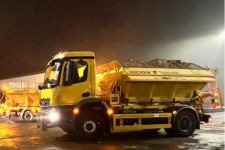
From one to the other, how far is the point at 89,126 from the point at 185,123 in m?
3.86

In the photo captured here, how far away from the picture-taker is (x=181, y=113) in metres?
9.77

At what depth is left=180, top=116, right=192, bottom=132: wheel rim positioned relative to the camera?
979 cm

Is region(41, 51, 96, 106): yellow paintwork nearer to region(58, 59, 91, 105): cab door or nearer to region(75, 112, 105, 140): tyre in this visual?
region(58, 59, 91, 105): cab door

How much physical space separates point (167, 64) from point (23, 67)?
1312 centimetres

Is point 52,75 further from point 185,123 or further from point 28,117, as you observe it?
point 28,117

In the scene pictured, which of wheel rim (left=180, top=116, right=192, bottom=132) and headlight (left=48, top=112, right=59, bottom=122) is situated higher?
headlight (left=48, top=112, right=59, bottom=122)

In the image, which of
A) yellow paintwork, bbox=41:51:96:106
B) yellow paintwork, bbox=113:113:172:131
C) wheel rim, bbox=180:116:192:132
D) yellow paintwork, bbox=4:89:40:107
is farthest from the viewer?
yellow paintwork, bbox=4:89:40:107

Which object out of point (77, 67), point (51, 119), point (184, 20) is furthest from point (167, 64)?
point (184, 20)

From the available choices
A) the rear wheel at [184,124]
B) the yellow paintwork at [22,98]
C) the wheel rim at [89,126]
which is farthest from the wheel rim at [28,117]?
the rear wheel at [184,124]

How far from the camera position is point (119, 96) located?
362 inches

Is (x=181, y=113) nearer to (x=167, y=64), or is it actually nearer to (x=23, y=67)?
(x=167, y=64)

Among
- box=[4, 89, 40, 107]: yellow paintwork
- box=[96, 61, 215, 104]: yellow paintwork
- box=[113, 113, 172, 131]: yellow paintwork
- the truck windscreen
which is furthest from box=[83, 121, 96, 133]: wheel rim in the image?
box=[4, 89, 40, 107]: yellow paintwork

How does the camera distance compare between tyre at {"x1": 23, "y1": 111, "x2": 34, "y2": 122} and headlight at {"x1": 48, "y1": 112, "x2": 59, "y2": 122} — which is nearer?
headlight at {"x1": 48, "y1": 112, "x2": 59, "y2": 122}

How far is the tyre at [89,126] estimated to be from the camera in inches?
330
